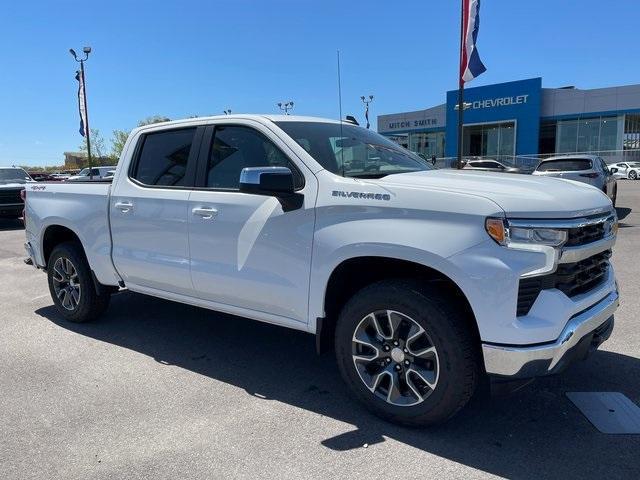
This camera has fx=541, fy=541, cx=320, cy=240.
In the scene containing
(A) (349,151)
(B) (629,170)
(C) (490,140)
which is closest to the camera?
(A) (349,151)

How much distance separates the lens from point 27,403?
3.77 m

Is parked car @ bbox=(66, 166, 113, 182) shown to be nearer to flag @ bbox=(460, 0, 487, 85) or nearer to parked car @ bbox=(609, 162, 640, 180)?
flag @ bbox=(460, 0, 487, 85)

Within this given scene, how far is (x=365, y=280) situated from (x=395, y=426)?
932 millimetres

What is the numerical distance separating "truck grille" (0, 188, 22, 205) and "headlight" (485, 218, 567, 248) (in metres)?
15.4

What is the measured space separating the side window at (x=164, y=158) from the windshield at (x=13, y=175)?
43.4 ft

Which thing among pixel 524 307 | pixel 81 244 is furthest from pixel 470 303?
pixel 81 244

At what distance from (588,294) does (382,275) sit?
3.96 feet

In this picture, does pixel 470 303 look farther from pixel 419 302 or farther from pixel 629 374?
pixel 629 374

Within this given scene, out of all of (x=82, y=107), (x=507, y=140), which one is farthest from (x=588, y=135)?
(x=82, y=107)

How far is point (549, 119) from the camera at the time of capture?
43562 millimetres

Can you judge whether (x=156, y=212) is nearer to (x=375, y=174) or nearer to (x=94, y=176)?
(x=375, y=174)

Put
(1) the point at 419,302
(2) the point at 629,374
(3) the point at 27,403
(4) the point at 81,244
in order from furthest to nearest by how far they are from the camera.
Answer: (4) the point at 81,244
(2) the point at 629,374
(3) the point at 27,403
(1) the point at 419,302

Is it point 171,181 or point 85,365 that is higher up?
point 171,181

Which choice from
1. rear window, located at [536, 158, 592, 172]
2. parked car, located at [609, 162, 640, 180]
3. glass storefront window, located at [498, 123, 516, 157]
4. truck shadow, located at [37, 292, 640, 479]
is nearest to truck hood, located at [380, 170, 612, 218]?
truck shadow, located at [37, 292, 640, 479]
